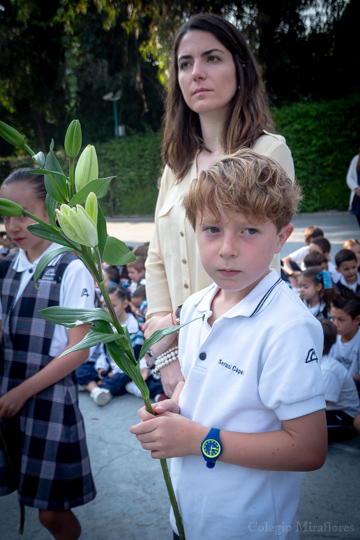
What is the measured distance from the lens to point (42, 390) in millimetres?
1859

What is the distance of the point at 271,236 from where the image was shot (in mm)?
1096

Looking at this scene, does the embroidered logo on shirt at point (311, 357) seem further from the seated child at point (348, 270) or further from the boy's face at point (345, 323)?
the seated child at point (348, 270)

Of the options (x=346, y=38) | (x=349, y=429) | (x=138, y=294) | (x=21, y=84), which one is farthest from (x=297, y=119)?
(x=349, y=429)

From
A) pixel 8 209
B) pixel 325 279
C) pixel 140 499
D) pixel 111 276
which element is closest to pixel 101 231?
pixel 8 209

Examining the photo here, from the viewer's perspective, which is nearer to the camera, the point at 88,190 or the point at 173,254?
the point at 88,190

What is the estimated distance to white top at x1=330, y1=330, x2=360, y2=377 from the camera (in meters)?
3.24

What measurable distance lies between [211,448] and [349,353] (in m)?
2.48

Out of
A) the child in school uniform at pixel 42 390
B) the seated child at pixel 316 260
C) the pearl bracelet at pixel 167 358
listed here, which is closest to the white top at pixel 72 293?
the child in school uniform at pixel 42 390

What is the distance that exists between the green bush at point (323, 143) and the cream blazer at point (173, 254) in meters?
13.2

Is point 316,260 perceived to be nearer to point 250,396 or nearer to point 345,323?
point 345,323

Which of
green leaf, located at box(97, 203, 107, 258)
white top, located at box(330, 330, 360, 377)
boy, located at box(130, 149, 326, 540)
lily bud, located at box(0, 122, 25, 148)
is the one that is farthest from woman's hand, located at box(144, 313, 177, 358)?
white top, located at box(330, 330, 360, 377)

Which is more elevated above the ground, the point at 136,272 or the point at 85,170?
the point at 85,170

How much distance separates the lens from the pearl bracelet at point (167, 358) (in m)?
1.45

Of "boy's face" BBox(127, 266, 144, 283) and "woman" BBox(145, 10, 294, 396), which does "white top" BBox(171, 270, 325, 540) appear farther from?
"boy's face" BBox(127, 266, 144, 283)
